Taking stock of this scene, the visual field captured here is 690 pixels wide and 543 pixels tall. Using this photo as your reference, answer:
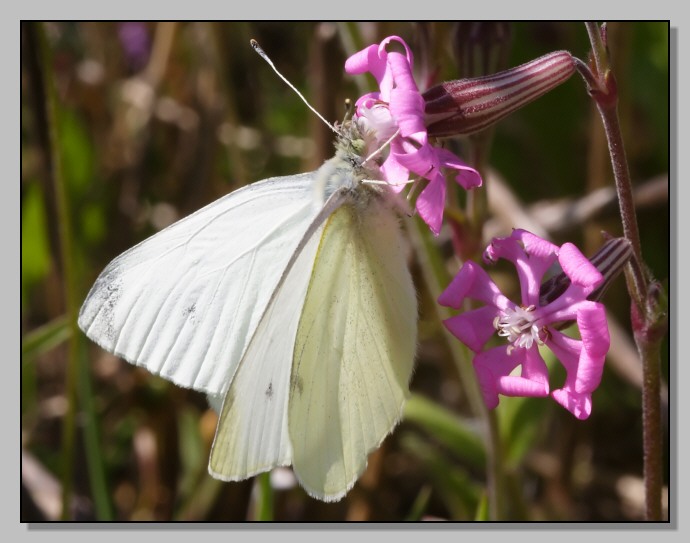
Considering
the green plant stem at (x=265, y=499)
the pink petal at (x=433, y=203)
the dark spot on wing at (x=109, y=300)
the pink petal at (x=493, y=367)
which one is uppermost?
the pink petal at (x=433, y=203)

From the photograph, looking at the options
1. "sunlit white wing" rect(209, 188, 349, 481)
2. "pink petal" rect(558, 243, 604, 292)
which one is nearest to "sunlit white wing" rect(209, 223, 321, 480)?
"sunlit white wing" rect(209, 188, 349, 481)

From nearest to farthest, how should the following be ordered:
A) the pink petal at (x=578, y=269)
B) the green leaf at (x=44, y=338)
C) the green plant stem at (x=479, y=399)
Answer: the pink petal at (x=578, y=269)
the green plant stem at (x=479, y=399)
the green leaf at (x=44, y=338)

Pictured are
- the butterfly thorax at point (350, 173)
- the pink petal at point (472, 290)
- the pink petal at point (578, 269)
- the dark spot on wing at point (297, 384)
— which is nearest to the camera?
the pink petal at point (578, 269)

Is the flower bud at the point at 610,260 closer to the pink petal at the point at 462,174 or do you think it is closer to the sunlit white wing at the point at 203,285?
the pink petal at the point at 462,174

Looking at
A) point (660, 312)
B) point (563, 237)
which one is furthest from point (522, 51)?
point (660, 312)

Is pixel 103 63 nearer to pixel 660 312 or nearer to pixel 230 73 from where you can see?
pixel 230 73

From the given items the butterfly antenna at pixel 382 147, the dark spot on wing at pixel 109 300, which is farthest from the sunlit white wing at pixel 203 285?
the butterfly antenna at pixel 382 147

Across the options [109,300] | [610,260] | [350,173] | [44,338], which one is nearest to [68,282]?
[44,338]

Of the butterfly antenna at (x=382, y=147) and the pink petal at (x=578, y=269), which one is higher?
the butterfly antenna at (x=382, y=147)
